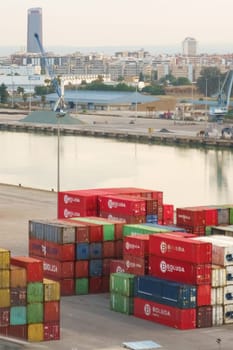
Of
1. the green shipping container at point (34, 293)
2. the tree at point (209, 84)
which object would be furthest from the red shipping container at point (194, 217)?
the tree at point (209, 84)

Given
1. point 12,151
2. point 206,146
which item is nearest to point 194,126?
point 206,146

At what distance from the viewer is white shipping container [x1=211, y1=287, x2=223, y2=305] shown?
993 cm

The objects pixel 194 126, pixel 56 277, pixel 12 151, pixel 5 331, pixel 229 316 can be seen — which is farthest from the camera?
pixel 194 126

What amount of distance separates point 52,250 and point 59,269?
0.20m

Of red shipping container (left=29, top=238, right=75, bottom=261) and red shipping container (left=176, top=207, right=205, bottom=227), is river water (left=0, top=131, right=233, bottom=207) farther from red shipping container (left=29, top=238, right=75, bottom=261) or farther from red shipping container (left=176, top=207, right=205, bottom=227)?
red shipping container (left=29, top=238, right=75, bottom=261)

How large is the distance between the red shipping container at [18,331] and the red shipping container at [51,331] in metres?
0.16

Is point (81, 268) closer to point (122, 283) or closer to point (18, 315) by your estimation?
point (122, 283)

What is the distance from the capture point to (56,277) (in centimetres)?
1114

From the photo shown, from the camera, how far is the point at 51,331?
31.1 ft

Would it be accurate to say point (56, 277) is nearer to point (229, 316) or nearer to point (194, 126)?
point (229, 316)

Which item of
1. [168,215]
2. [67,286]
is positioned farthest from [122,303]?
[168,215]

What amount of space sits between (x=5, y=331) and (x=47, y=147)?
22317 millimetres

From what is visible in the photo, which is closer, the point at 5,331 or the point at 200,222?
the point at 5,331

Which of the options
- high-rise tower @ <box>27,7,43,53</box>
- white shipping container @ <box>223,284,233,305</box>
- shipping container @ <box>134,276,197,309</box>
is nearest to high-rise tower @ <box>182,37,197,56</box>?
high-rise tower @ <box>27,7,43,53</box>
